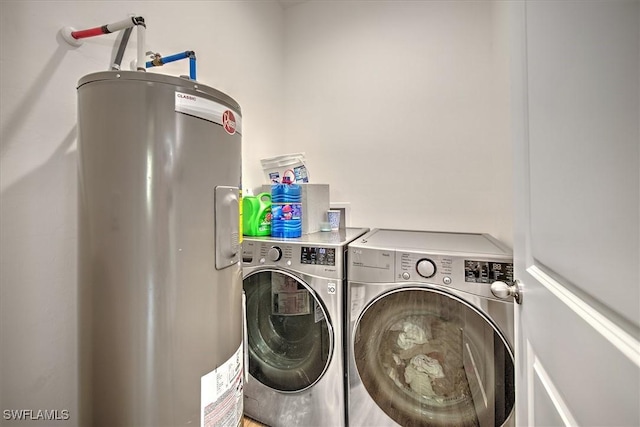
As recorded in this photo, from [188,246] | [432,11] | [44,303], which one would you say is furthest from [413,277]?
[432,11]

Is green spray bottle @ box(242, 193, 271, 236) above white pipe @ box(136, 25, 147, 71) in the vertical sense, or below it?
below

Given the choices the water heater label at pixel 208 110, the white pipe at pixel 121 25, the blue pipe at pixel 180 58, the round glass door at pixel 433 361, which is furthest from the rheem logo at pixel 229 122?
the round glass door at pixel 433 361

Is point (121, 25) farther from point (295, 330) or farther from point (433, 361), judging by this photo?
point (433, 361)

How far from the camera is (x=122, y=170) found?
61 cm

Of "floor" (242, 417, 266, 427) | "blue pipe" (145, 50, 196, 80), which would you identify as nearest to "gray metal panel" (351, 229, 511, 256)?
"blue pipe" (145, 50, 196, 80)

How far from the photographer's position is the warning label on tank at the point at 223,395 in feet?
2.24

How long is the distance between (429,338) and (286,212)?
82 cm

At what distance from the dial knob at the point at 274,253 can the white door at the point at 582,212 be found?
868mm

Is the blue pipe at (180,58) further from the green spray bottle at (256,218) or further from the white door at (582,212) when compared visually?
the white door at (582,212)

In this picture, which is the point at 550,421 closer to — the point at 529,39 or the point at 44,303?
the point at 529,39

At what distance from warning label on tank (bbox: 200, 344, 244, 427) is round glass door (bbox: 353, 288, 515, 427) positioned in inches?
18.7

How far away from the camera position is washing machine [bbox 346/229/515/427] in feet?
2.89

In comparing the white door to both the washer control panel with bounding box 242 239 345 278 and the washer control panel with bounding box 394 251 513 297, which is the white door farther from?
the washer control panel with bounding box 242 239 345 278

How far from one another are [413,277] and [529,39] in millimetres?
740
